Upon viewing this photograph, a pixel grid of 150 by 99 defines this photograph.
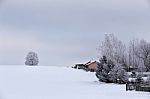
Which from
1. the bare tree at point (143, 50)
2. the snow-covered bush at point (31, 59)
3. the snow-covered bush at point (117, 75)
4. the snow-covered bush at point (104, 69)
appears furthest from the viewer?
the snow-covered bush at point (31, 59)

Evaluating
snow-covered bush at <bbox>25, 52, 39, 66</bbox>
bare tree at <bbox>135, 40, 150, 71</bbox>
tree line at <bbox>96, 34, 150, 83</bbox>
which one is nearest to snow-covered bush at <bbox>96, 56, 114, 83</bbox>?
tree line at <bbox>96, 34, 150, 83</bbox>

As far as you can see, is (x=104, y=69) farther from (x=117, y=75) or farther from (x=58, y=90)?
(x=58, y=90)

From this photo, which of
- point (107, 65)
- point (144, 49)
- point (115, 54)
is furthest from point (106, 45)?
point (144, 49)

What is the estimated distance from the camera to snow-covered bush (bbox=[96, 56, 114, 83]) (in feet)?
119

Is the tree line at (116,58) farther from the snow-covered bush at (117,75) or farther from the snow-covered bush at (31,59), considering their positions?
the snow-covered bush at (31,59)

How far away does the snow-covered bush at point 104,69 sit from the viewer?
36.4m

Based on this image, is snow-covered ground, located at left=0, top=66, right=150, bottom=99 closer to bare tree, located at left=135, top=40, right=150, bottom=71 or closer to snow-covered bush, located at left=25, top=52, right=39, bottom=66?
bare tree, located at left=135, top=40, right=150, bottom=71

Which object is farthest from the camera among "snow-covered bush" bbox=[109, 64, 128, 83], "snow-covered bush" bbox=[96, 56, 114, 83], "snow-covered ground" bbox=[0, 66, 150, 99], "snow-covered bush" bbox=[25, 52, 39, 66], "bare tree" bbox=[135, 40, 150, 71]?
"snow-covered bush" bbox=[25, 52, 39, 66]

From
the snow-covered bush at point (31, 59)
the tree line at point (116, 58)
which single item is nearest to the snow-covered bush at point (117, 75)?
the tree line at point (116, 58)

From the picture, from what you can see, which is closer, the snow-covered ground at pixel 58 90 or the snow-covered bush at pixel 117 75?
the snow-covered ground at pixel 58 90

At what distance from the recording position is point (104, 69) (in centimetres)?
3644

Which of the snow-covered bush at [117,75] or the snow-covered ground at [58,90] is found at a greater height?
the snow-covered bush at [117,75]

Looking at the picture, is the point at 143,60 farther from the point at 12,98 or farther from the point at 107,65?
the point at 12,98

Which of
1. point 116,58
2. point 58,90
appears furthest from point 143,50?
point 58,90
